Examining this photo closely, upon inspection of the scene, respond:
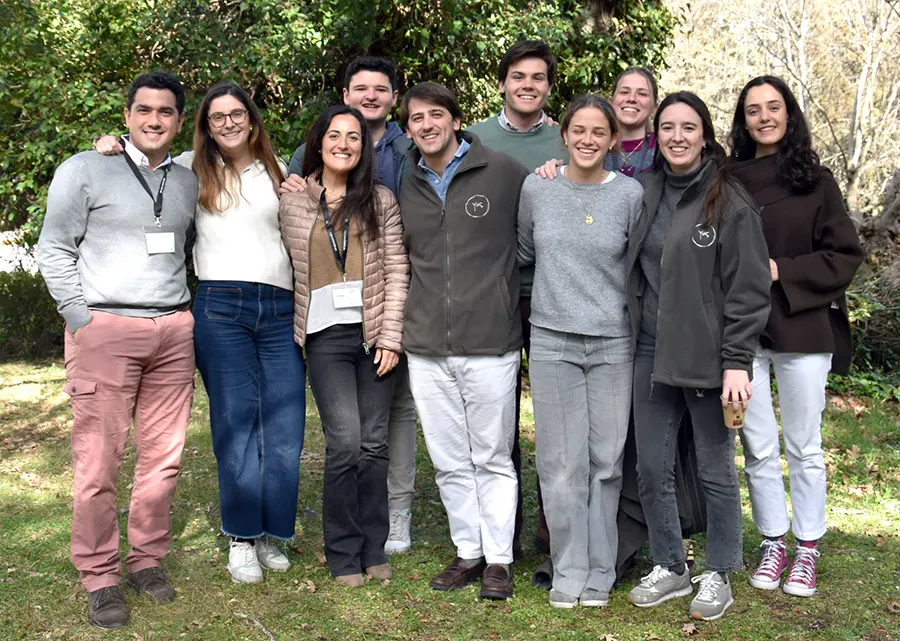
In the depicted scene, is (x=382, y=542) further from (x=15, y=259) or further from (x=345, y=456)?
(x=15, y=259)

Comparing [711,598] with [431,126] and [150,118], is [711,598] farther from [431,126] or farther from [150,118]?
[150,118]

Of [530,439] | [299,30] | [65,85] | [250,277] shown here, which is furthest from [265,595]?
[65,85]

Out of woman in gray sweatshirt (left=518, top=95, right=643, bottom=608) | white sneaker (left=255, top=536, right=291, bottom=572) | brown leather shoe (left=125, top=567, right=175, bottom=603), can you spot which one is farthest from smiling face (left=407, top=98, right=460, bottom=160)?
brown leather shoe (left=125, top=567, right=175, bottom=603)

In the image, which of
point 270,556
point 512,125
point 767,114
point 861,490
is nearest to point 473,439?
point 270,556

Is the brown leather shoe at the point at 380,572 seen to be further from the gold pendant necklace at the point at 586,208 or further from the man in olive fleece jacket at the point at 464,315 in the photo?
the gold pendant necklace at the point at 586,208

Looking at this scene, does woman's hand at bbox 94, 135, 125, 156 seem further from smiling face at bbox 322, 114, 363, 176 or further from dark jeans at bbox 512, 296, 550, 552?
dark jeans at bbox 512, 296, 550, 552

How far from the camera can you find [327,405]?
14.9 ft

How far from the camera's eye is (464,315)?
4.28 m

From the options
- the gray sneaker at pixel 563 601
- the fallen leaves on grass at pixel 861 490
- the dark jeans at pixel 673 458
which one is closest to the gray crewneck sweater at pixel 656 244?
the dark jeans at pixel 673 458

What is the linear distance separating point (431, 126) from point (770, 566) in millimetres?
2656

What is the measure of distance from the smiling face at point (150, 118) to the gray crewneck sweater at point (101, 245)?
14cm

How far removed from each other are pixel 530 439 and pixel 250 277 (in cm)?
409

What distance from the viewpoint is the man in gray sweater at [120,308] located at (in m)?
4.09

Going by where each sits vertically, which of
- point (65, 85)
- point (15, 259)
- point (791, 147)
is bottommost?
point (15, 259)
